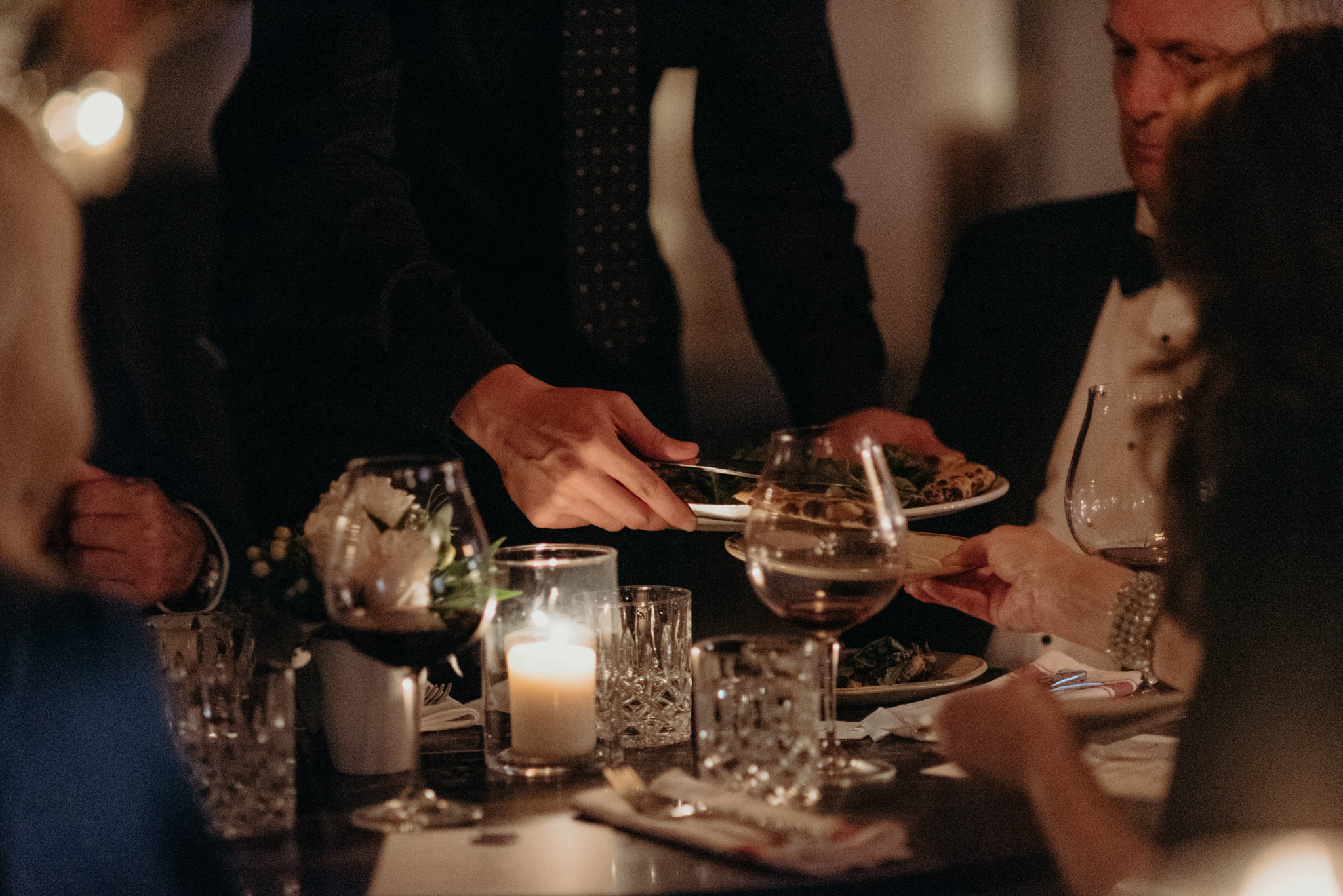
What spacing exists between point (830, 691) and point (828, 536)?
0.46ft

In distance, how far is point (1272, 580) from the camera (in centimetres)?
82

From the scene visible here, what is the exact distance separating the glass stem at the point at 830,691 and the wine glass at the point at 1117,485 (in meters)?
0.33

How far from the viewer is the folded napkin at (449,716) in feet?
3.85

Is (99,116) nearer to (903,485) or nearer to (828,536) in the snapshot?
(903,485)

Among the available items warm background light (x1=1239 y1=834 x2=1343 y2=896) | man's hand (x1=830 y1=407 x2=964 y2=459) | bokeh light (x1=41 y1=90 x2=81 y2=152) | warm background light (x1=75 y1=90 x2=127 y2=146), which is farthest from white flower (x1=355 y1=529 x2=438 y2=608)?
warm background light (x1=75 y1=90 x2=127 y2=146)

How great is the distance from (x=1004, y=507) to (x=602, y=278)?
3.43ft

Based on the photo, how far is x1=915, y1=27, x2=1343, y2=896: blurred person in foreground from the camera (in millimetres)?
817

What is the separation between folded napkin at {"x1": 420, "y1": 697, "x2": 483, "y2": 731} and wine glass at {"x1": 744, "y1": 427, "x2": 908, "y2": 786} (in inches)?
14.7

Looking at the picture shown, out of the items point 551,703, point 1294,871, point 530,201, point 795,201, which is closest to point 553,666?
point 551,703

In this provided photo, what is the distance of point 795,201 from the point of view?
2.10 m

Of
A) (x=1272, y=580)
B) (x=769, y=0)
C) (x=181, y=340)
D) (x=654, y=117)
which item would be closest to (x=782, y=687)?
(x=1272, y=580)

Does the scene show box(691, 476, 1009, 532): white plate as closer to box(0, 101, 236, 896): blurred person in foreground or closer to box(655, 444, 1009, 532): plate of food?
box(655, 444, 1009, 532): plate of food

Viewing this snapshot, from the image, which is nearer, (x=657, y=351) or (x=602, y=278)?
(x=602, y=278)

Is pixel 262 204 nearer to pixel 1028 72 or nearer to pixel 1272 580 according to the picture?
pixel 1028 72
